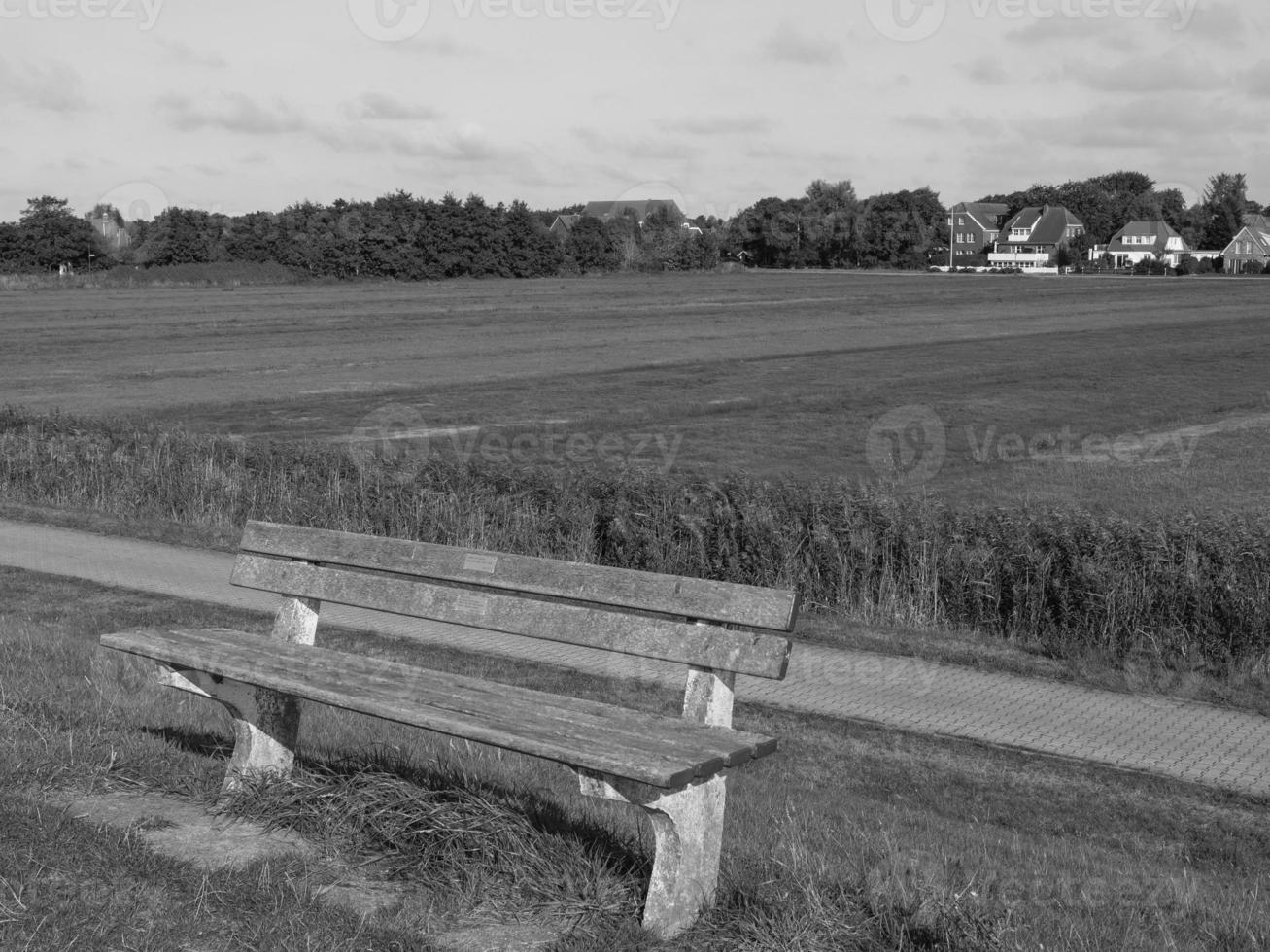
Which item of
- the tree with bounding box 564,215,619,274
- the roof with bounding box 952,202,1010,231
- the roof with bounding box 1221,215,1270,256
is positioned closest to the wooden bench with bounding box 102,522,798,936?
the tree with bounding box 564,215,619,274

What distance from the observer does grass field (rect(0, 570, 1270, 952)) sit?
400 centimetres

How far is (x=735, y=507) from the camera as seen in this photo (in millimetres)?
10477

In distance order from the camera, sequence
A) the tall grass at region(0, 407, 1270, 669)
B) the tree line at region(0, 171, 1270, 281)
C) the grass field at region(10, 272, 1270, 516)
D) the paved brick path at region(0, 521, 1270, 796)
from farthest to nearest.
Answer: the tree line at region(0, 171, 1270, 281)
the grass field at region(10, 272, 1270, 516)
the tall grass at region(0, 407, 1270, 669)
the paved brick path at region(0, 521, 1270, 796)

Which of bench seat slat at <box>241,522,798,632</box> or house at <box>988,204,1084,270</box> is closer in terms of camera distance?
bench seat slat at <box>241,522,798,632</box>

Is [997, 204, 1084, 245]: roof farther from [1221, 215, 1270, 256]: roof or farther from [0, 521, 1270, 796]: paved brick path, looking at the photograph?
[0, 521, 1270, 796]: paved brick path

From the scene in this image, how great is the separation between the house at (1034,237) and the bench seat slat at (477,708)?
513 feet

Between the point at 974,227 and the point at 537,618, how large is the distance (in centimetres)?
17246

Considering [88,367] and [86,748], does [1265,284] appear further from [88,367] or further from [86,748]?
[86,748]

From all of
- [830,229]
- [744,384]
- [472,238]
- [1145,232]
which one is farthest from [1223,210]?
[744,384]

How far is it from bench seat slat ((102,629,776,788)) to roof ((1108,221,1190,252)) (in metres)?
160

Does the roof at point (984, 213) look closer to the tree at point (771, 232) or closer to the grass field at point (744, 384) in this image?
the tree at point (771, 232)

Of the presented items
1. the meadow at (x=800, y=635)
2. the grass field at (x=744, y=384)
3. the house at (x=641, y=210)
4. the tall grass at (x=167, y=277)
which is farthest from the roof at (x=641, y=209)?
the meadow at (x=800, y=635)

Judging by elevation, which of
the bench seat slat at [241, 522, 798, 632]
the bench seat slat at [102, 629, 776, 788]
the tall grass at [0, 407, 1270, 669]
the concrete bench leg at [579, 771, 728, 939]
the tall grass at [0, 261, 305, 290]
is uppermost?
the bench seat slat at [241, 522, 798, 632]

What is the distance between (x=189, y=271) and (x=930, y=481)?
9548 cm
